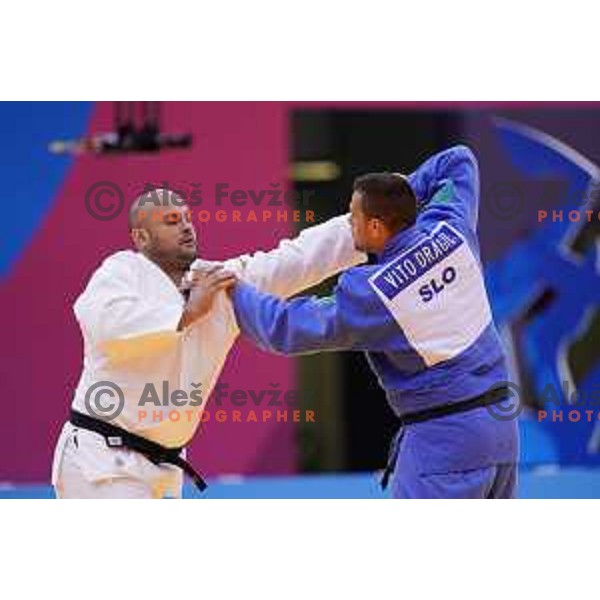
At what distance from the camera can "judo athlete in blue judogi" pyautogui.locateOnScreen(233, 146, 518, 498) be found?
13.0 feet

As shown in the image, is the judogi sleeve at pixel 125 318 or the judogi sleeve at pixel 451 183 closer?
the judogi sleeve at pixel 125 318

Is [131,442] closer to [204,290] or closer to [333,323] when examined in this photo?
[204,290]

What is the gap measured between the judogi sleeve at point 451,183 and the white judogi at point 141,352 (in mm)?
430

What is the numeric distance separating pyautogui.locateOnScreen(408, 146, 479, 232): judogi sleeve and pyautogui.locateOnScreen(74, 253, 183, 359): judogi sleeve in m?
0.90

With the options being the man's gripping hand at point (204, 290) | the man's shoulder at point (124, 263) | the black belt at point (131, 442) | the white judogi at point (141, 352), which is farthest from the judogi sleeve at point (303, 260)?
the black belt at point (131, 442)

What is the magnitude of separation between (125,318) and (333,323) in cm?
66

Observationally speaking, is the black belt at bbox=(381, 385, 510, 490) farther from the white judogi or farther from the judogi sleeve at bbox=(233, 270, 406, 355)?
the white judogi

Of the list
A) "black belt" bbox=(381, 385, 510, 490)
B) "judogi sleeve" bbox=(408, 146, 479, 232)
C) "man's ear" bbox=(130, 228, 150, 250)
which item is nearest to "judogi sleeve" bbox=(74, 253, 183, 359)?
"man's ear" bbox=(130, 228, 150, 250)

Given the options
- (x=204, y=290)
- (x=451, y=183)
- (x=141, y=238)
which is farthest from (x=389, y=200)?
(x=141, y=238)

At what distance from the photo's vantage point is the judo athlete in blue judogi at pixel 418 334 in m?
3.96

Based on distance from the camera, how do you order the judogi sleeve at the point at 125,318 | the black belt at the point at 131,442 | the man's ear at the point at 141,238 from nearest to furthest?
the judogi sleeve at the point at 125,318, the black belt at the point at 131,442, the man's ear at the point at 141,238

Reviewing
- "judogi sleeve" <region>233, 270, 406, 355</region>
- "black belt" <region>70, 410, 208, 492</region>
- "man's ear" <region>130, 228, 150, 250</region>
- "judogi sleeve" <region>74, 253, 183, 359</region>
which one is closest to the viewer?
"judogi sleeve" <region>233, 270, 406, 355</region>

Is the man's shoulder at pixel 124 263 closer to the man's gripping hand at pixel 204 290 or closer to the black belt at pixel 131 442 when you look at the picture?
the man's gripping hand at pixel 204 290

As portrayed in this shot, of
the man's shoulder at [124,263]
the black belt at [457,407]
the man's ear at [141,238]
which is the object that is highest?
the man's ear at [141,238]
